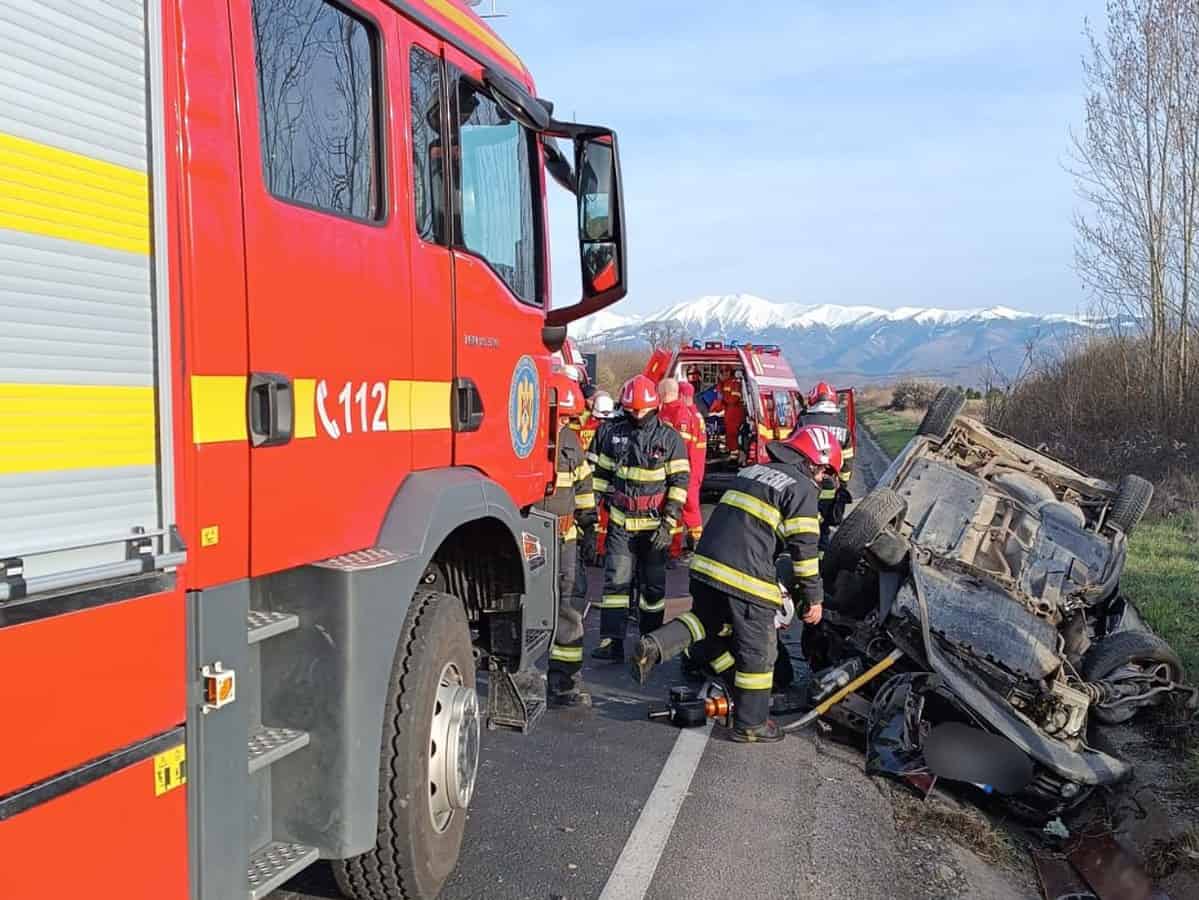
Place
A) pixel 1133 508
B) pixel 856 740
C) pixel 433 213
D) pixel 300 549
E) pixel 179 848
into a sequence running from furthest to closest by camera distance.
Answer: pixel 1133 508 → pixel 856 740 → pixel 433 213 → pixel 300 549 → pixel 179 848

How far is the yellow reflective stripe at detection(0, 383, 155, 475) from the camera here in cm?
172

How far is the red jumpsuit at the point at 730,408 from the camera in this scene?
1441cm

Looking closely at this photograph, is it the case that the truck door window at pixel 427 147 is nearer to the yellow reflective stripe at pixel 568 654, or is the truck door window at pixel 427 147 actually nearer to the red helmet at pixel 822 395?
the yellow reflective stripe at pixel 568 654

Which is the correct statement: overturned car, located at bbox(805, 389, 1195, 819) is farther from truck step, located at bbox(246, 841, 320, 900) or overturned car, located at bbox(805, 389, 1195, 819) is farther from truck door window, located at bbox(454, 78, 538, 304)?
truck step, located at bbox(246, 841, 320, 900)

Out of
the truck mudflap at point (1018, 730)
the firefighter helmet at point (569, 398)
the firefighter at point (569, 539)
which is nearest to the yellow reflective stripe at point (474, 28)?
the firefighter at point (569, 539)

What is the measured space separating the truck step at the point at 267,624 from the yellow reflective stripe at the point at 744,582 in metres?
3.07

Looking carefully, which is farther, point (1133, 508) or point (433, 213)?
point (1133, 508)

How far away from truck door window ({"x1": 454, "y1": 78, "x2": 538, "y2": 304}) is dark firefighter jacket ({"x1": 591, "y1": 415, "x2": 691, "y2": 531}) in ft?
8.44

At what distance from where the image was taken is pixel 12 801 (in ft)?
5.70

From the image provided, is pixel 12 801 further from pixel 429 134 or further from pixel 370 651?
pixel 429 134

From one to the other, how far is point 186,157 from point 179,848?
1421mm

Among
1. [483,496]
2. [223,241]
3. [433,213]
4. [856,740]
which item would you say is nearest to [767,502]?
[856,740]

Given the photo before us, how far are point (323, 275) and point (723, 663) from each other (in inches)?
146

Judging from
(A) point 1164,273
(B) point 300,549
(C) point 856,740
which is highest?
(A) point 1164,273
